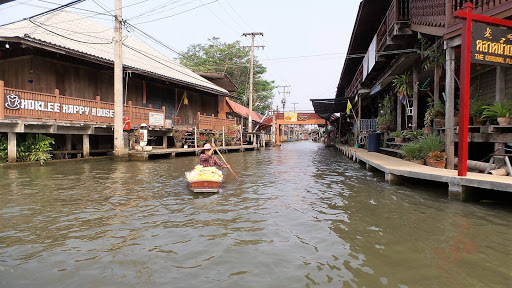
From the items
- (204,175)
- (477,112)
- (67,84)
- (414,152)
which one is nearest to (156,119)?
(67,84)

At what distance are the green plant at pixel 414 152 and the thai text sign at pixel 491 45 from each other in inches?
139

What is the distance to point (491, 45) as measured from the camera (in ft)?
22.7

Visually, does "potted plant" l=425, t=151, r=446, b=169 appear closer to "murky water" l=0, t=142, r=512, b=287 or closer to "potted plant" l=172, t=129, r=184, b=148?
"murky water" l=0, t=142, r=512, b=287

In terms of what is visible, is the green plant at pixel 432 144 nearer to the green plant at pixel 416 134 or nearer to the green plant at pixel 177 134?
the green plant at pixel 416 134

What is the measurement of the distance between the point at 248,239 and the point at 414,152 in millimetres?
7833

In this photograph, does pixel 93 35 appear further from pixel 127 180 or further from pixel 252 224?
pixel 252 224

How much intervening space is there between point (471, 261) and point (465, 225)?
1.60m

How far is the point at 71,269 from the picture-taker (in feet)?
12.1

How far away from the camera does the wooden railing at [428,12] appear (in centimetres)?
926

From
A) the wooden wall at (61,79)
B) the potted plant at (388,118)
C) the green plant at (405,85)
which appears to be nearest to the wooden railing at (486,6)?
the green plant at (405,85)

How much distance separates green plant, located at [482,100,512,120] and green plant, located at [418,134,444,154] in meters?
1.47

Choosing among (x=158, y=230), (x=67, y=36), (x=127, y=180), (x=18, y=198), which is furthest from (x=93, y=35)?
(x=158, y=230)

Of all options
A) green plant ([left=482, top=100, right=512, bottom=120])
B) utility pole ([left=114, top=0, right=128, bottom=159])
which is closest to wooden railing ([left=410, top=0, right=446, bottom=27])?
green plant ([left=482, top=100, right=512, bottom=120])

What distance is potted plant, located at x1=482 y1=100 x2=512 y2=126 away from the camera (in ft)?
24.5
